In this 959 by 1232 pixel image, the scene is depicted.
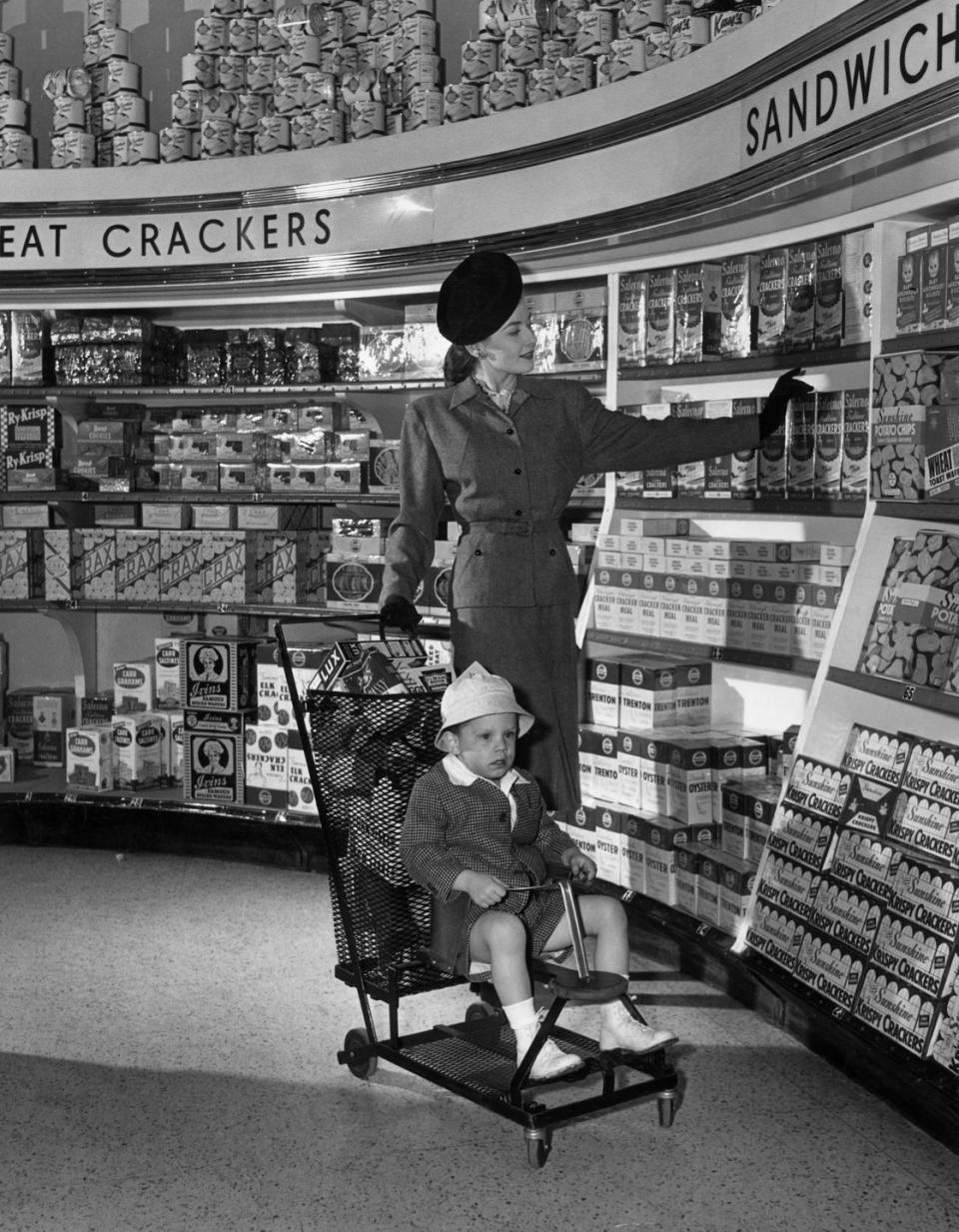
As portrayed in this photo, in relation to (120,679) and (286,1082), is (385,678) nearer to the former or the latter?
(286,1082)

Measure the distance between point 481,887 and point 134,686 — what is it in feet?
10.7

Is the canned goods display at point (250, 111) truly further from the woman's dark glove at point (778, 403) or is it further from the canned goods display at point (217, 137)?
the woman's dark glove at point (778, 403)

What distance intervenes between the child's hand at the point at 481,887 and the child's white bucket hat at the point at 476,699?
0.33 metres

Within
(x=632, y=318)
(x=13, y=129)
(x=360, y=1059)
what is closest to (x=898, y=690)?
(x=360, y=1059)

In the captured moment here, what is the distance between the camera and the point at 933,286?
3426 millimetres

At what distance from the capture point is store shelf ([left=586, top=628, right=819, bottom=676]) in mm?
3996

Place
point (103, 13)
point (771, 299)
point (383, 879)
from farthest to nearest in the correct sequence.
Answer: point (103, 13)
point (771, 299)
point (383, 879)

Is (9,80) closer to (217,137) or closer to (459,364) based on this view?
(217,137)

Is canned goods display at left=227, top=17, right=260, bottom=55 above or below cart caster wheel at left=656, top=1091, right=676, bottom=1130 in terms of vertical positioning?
above

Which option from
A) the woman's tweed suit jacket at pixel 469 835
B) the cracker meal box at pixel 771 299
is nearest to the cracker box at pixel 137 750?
the woman's tweed suit jacket at pixel 469 835

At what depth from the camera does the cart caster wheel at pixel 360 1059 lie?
11.1 feet

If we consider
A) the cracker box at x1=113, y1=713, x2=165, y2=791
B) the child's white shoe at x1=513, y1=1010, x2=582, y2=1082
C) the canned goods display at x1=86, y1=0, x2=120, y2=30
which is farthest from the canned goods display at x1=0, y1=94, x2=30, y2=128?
the child's white shoe at x1=513, y1=1010, x2=582, y2=1082

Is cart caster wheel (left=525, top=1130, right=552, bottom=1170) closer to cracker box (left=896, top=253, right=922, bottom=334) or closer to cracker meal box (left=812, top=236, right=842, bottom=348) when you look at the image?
cracker box (left=896, top=253, right=922, bottom=334)

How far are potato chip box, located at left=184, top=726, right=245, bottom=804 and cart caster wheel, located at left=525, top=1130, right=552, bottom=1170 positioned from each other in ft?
9.37
